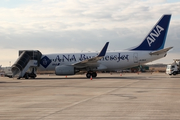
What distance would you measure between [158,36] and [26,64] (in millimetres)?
17212

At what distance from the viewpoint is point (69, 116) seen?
1005 centimetres

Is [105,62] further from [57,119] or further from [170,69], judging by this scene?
[57,119]

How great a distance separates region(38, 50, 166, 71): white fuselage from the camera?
1623 inches

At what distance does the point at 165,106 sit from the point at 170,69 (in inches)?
1618

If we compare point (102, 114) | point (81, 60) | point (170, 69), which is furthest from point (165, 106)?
point (170, 69)

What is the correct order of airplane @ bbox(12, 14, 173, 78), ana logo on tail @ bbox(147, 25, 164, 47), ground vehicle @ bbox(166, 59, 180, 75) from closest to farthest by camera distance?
airplane @ bbox(12, 14, 173, 78) → ana logo on tail @ bbox(147, 25, 164, 47) → ground vehicle @ bbox(166, 59, 180, 75)

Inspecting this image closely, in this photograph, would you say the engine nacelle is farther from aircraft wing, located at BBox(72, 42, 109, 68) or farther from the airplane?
aircraft wing, located at BBox(72, 42, 109, 68)

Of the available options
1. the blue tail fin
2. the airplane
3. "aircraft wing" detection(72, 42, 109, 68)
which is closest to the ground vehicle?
the airplane

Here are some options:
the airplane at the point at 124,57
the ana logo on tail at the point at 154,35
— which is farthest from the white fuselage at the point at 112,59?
the ana logo on tail at the point at 154,35

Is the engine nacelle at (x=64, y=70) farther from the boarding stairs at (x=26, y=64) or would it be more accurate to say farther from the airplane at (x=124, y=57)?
the boarding stairs at (x=26, y=64)

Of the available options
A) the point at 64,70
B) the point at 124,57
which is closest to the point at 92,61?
the point at 64,70

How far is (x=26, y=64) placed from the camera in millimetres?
42031

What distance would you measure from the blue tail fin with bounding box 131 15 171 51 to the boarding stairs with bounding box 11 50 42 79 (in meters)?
13.9

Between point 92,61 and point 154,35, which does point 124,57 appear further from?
point 154,35
